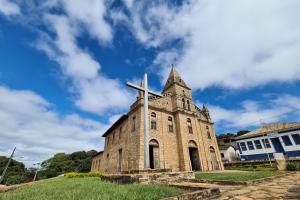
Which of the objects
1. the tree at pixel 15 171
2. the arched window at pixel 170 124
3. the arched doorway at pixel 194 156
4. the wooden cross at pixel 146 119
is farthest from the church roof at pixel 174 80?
the tree at pixel 15 171

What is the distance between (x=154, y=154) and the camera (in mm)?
16609

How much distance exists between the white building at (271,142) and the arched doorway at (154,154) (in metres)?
19.2

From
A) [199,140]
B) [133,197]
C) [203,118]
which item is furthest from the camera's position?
[203,118]

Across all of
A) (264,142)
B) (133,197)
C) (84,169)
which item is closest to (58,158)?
(84,169)

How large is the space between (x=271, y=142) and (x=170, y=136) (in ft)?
66.3

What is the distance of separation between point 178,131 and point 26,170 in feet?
236

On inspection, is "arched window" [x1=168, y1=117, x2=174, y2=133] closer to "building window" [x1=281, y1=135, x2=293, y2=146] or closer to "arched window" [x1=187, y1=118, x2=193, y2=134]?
"arched window" [x1=187, y1=118, x2=193, y2=134]

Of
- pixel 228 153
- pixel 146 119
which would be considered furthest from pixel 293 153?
pixel 146 119

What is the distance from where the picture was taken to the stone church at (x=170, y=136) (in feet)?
54.9

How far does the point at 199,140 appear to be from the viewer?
66.9 feet

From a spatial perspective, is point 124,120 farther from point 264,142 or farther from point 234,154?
point 234,154

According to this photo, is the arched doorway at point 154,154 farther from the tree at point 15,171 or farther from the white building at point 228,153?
the tree at point 15,171

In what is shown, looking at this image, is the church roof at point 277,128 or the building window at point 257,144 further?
the building window at point 257,144

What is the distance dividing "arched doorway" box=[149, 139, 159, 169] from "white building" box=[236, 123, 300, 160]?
756 inches
